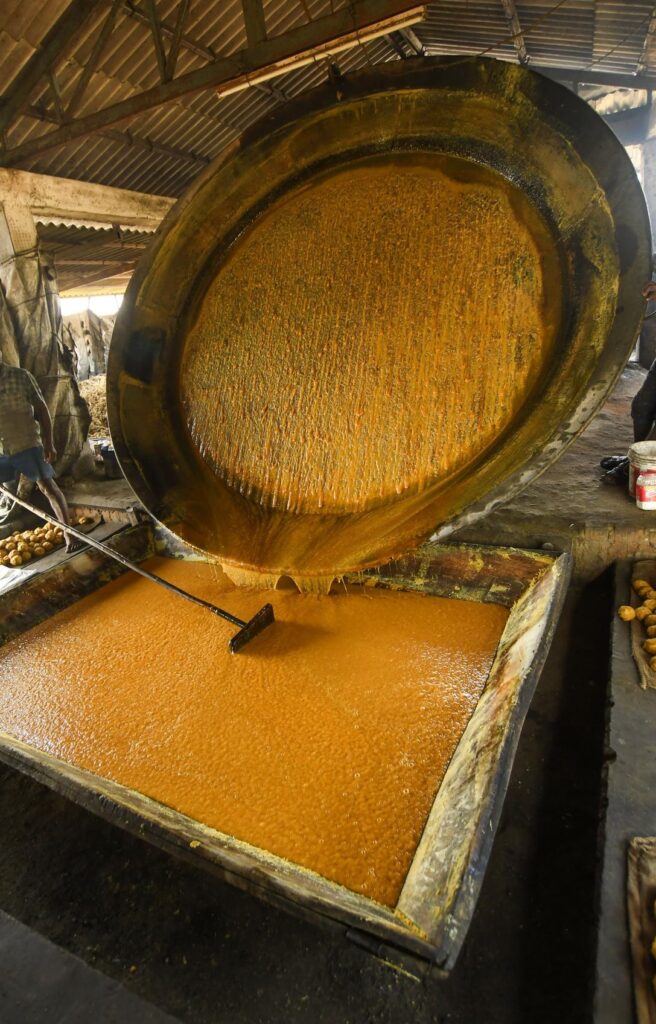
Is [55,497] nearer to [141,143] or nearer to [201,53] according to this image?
[141,143]

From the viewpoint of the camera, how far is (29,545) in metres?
3.70

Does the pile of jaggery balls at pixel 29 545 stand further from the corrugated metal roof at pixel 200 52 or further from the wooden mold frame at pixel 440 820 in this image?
the corrugated metal roof at pixel 200 52

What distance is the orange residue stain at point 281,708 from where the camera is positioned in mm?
1473

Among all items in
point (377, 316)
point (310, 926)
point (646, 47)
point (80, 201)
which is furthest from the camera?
point (80, 201)

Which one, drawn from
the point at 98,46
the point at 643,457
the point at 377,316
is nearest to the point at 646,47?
the point at 643,457

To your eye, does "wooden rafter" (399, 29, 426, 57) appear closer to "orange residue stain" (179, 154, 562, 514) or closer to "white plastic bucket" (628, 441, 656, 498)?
"orange residue stain" (179, 154, 562, 514)

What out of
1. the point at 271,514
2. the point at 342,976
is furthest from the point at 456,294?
the point at 342,976

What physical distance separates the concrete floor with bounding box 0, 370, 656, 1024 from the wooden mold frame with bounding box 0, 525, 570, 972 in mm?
98

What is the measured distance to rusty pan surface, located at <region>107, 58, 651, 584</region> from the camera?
1.39m

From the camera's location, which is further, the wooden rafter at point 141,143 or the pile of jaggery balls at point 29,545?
the wooden rafter at point 141,143

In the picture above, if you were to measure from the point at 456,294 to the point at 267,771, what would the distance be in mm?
1568

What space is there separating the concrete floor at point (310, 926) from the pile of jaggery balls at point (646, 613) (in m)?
0.36

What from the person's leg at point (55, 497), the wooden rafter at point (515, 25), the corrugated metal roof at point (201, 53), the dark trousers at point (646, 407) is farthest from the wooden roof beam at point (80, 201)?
the dark trousers at point (646, 407)

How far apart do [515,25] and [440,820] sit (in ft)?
18.1
